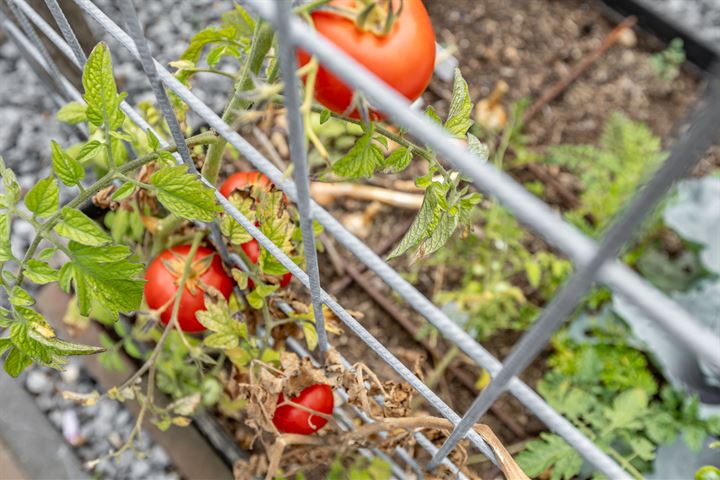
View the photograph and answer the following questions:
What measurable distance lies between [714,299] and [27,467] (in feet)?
4.43

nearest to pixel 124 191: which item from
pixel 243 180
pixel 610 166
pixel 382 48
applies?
pixel 243 180

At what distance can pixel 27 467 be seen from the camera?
1232 millimetres

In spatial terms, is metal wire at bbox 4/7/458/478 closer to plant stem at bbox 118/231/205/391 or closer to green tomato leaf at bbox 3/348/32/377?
plant stem at bbox 118/231/205/391

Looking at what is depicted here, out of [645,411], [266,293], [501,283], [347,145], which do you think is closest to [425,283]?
[501,283]

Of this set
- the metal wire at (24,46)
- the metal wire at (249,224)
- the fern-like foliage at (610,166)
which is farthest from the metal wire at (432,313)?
the fern-like foliage at (610,166)

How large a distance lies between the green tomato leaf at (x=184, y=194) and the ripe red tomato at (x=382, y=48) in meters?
0.19

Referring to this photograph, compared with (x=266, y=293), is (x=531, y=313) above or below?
below

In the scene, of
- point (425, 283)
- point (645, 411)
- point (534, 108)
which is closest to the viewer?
point (645, 411)

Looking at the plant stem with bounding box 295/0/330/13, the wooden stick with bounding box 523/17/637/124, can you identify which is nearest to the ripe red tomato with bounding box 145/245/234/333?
the plant stem with bounding box 295/0/330/13

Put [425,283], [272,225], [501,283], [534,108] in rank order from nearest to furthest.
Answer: [272,225], [501,283], [425,283], [534,108]

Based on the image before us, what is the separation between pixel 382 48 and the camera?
52 centimetres

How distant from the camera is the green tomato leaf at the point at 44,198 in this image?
2.16ft

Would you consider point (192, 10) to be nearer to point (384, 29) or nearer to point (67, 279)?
point (67, 279)

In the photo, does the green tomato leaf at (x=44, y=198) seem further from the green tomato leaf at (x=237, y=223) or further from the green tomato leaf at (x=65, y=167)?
the green tomato leaf at (x=237, y=223)
